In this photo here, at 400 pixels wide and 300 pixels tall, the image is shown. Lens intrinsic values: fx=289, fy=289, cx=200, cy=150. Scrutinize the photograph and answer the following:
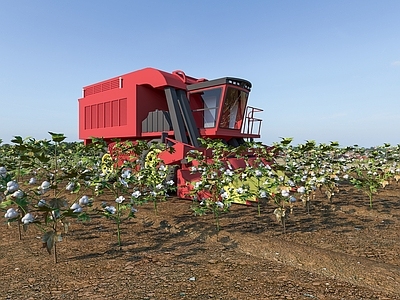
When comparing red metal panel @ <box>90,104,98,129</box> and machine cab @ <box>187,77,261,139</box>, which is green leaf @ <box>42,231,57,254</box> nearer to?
machine cab @ <box>187,77,261,139</box>

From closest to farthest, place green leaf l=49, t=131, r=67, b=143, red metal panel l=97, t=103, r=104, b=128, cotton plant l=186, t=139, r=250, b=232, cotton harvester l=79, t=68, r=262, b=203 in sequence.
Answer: green leaf l=49, t=131, r=67, b=143, cotton plant l=186, t=139, r=250, b=232, cotton harvester l=79, t=68, r=262, b=203, red metal panel l=97, t=103, r=104, b=128

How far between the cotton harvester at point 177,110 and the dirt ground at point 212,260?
102 inches

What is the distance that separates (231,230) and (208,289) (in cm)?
188

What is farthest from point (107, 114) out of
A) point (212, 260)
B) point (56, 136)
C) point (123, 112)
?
point (212, 260)

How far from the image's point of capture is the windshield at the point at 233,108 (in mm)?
8227

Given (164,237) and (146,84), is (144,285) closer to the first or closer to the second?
(164,237)

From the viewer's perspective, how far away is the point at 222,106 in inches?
316

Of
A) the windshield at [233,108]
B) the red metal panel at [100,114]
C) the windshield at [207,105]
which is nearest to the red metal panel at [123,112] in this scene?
the red metal panel at [100,114]

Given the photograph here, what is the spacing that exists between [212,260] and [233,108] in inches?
231

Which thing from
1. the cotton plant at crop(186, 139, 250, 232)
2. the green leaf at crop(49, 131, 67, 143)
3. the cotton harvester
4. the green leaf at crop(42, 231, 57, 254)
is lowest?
the green leaf at crop(42, 231, 57, 254)

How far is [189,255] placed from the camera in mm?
3477

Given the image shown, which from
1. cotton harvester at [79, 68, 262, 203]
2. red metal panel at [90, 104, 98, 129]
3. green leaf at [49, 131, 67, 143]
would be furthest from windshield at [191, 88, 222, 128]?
green leaf at [49, 131, 67, 143]

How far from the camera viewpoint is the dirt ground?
8.46 ft

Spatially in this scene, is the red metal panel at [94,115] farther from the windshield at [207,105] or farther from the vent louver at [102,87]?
the windshield at [207,105]
